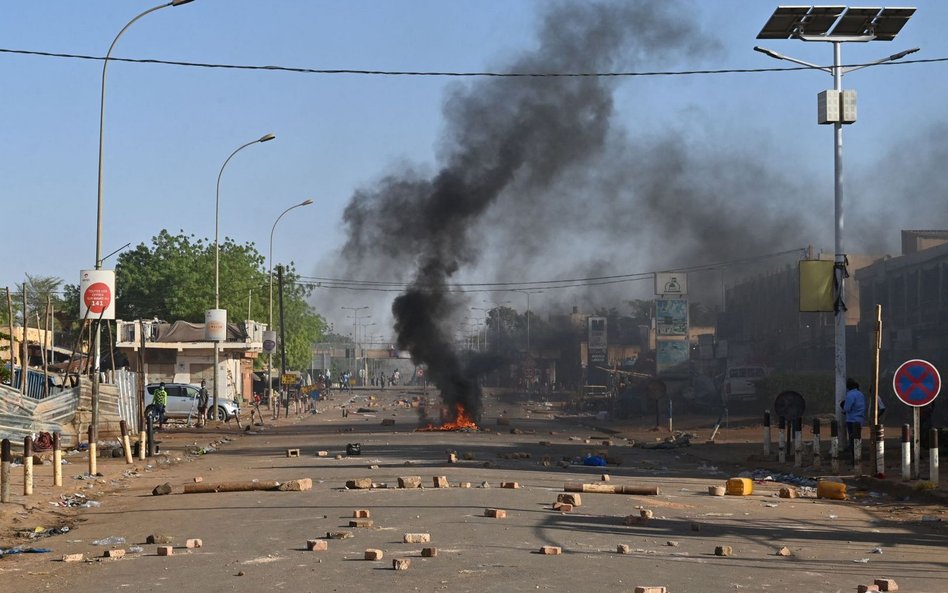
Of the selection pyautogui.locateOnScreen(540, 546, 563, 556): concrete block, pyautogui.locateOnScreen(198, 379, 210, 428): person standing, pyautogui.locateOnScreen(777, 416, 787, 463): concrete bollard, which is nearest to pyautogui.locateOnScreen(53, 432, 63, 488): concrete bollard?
pyautogui.locateOnScreen(540, 546, 563, 556): concrete block

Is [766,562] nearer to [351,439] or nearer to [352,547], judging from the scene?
[352,547]

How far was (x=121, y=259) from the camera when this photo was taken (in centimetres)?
7512

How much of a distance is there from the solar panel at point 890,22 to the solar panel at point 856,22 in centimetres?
19

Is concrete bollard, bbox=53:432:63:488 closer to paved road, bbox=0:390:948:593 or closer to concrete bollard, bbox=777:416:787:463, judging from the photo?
paved road, bbox=0:390:948:593

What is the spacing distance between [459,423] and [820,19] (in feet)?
71.8

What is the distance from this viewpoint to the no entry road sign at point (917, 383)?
16719 mm

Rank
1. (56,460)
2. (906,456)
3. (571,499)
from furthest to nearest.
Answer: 1. (56,460)
2. (906,456)
3. (571,499)

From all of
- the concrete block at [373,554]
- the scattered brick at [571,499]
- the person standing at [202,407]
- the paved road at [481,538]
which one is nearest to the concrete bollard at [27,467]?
the paved road at [481,538]

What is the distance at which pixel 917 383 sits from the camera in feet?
55.4

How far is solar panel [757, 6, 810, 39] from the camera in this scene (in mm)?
23203

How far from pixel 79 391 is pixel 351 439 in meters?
8.18

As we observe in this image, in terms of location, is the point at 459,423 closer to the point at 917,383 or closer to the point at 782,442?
the point at 782,442

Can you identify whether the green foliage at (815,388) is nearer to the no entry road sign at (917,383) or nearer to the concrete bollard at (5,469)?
the no entry road sign at (917,383)

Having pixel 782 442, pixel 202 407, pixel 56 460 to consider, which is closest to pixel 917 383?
pixel 782 442
